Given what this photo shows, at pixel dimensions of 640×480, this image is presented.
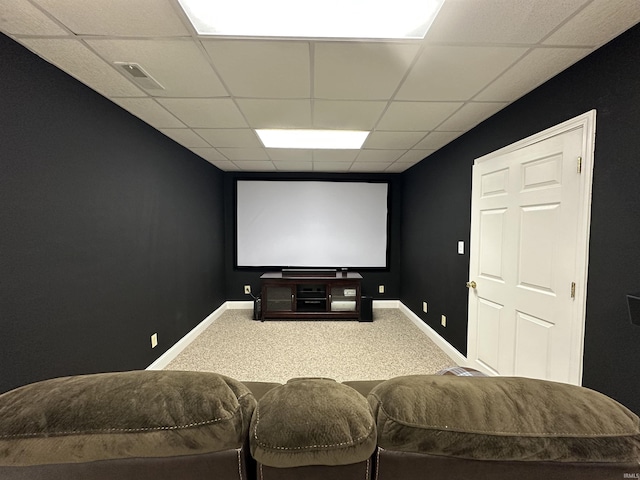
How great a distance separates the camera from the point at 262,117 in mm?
2299

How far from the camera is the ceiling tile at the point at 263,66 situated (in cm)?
141

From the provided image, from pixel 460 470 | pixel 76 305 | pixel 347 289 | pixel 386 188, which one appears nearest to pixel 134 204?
pixel 76 305

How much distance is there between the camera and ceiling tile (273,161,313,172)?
158 inches

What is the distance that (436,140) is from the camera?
2.93 meters

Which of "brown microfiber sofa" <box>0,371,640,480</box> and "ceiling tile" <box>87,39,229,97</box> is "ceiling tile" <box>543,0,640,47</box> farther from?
"ceiling tile" <box>87,39,229,97</box>

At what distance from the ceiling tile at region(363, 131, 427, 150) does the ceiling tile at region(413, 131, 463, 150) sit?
91 millimetres

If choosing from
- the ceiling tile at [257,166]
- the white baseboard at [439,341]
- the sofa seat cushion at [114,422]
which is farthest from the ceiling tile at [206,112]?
the white baseboard at [439,341]

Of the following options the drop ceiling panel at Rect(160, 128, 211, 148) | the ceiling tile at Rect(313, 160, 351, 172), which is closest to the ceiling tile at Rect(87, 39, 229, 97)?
the drop ceiling panel at Rect(160, 128, 211, 148)

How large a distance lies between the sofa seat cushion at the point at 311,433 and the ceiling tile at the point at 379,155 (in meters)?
3.20

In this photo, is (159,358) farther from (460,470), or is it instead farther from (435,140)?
(435,140)

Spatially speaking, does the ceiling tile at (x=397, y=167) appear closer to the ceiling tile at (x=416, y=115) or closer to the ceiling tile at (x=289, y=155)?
the ceiling tile at (x=289, y=155)

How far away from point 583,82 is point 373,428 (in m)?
2.18

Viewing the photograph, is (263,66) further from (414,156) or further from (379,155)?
(414,156)

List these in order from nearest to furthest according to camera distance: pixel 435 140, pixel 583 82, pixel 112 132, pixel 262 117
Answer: pixel 583 82
pixel 112 132
pixel 262 117
pixel 435 140
